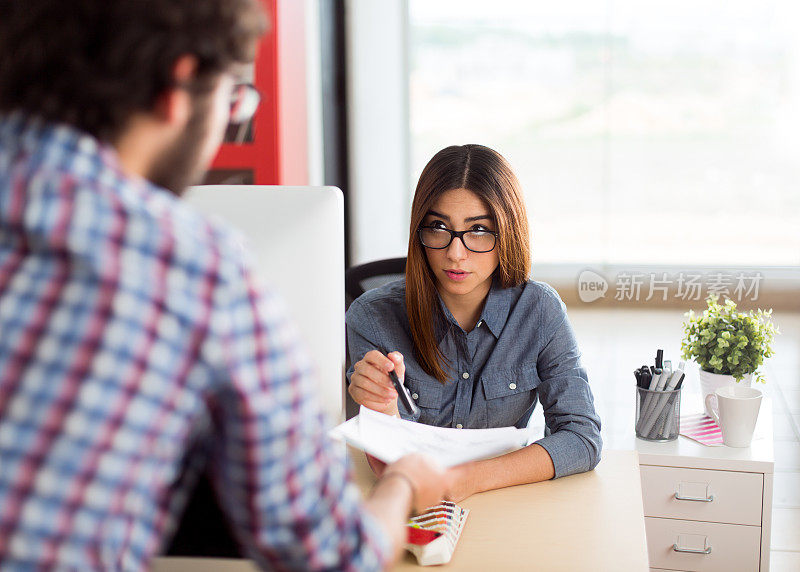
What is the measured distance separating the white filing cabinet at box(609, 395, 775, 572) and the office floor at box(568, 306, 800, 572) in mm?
443

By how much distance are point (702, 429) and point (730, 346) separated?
21 centimetres

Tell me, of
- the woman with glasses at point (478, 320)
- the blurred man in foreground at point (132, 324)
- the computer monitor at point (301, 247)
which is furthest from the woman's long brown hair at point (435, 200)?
the blurred man in foreground at point (132, 324)

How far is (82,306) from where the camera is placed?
0.52 metres

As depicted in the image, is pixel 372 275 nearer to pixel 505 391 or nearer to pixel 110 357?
pixel 505 391

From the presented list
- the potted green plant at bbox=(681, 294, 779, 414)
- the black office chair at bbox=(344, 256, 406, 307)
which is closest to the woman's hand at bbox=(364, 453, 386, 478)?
the black office chair at bbox=(344, 256, 406, 307)

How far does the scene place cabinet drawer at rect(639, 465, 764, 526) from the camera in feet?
5.97

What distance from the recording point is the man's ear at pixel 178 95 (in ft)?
1.92

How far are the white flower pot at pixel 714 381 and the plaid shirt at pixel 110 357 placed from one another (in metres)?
1.64

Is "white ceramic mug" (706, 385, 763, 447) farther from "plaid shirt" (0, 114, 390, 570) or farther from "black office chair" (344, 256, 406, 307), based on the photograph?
"plaid shirt" (0, 114, 390, 570)

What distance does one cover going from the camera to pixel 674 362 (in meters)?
3.94

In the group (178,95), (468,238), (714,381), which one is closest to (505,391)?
(468,238)

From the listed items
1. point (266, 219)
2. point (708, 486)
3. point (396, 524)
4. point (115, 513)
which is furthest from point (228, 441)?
point (708, 486)

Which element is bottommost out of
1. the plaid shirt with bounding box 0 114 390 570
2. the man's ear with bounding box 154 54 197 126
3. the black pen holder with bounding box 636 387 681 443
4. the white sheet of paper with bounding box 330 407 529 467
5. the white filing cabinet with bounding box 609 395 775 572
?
the white filing cabinet with bounding box 609 395 775 572

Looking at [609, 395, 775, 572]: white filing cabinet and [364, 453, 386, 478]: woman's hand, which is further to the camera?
[609, 395, 775, 572]: white filing cabinet
